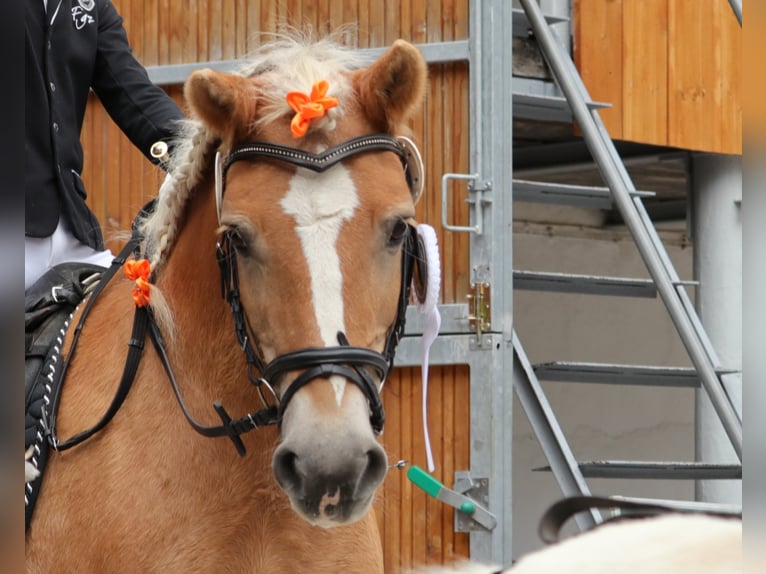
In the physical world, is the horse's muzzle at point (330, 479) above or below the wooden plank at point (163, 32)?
below

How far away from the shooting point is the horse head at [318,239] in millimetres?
2236

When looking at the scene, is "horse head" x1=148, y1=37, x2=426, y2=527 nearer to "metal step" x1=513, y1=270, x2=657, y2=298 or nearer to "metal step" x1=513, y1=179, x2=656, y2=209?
"metal step" x1=513, y1=270, x2=657, y2=298

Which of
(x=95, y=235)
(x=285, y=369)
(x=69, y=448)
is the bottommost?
(x=69, y=448)

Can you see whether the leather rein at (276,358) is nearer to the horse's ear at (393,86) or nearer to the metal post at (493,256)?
the horse's ear at (393,86)

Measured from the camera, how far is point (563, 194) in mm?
5727

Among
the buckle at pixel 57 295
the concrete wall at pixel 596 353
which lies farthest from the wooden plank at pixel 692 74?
the buckle at pixel 57 295

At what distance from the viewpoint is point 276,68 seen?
2.71 meters

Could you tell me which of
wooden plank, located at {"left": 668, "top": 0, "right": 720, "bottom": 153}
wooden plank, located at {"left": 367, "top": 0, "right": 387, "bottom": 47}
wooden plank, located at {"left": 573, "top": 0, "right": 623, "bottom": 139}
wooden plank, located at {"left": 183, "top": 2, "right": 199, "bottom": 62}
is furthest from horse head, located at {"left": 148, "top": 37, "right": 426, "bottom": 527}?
wooden plank, located at {"left": 668, "top": 0, "right": 720, "bottom": 153}

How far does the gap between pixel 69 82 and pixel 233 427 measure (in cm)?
117

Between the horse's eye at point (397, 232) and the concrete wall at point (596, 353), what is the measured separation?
5684mm

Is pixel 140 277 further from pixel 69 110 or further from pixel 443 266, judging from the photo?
pixel 443 266

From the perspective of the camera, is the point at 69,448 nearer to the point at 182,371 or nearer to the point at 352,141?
the point at 182,371

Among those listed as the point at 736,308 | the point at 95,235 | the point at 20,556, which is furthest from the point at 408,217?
the point at 736,308

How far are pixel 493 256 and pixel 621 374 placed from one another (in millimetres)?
1062
